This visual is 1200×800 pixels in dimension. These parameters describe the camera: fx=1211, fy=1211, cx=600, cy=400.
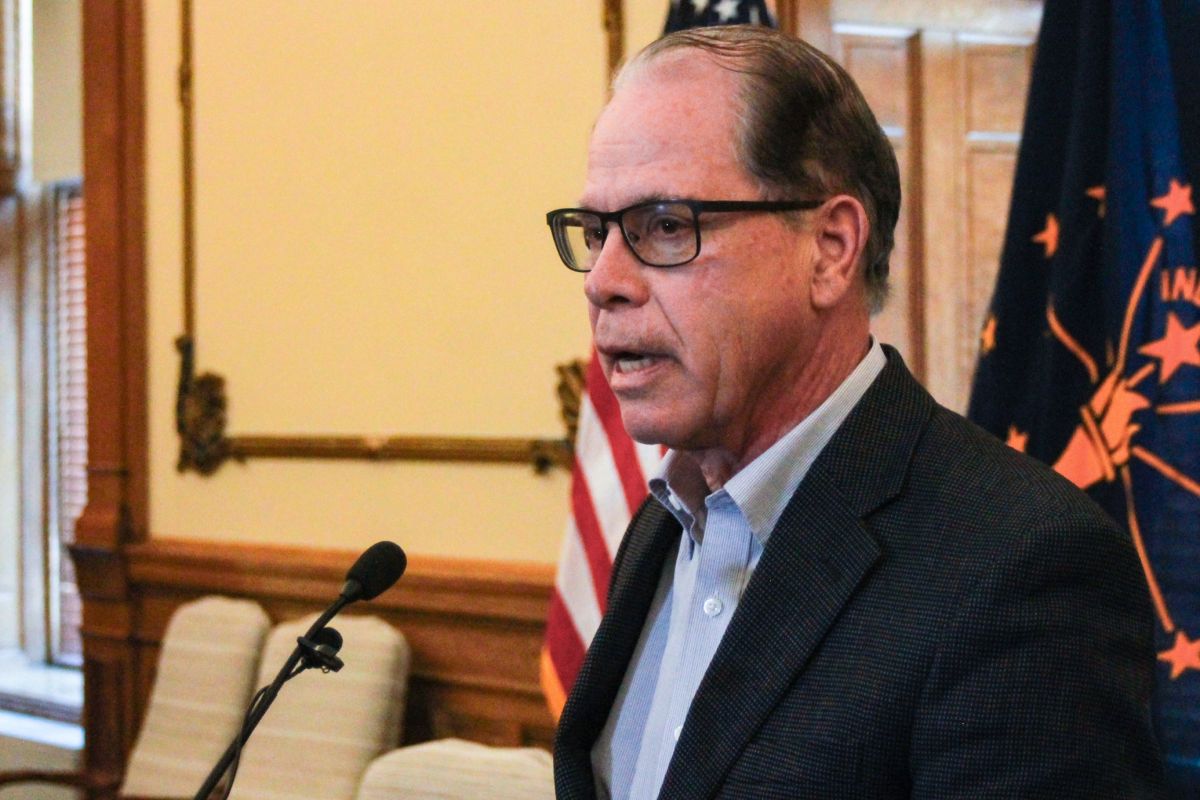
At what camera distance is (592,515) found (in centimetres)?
304

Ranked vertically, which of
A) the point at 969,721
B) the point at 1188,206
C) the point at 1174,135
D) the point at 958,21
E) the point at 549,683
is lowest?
the point at 549,683

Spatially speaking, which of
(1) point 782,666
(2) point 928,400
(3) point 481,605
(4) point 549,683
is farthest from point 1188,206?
(3) point 481,605

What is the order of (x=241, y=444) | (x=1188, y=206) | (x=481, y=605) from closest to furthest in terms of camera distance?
(x=1188, y=206)
(x=481, y=605)
(x=241, y=444)

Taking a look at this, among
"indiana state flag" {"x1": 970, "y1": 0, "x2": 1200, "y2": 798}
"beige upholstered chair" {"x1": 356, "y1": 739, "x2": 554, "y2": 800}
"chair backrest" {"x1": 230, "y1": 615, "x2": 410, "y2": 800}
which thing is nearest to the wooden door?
"indiana state flag" {"x1": 970, "y1": 0, "x2": 1200, "y2": 798}

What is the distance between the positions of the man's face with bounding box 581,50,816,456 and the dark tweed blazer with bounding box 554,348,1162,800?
125 millimetres

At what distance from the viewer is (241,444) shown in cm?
434

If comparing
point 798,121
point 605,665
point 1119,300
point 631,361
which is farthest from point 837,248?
point 1119,300

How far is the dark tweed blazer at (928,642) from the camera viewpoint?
1.00 m

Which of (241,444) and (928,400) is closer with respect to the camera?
(928,400)

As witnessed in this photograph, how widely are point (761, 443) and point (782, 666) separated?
30 cm

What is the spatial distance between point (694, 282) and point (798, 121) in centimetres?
21

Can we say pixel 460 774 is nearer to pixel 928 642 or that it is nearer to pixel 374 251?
pixel 928 642

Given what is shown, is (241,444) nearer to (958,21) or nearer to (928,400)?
(958,21)

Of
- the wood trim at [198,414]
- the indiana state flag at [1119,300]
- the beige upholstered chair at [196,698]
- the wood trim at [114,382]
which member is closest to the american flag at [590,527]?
the indiana state flag at [1119,300]
